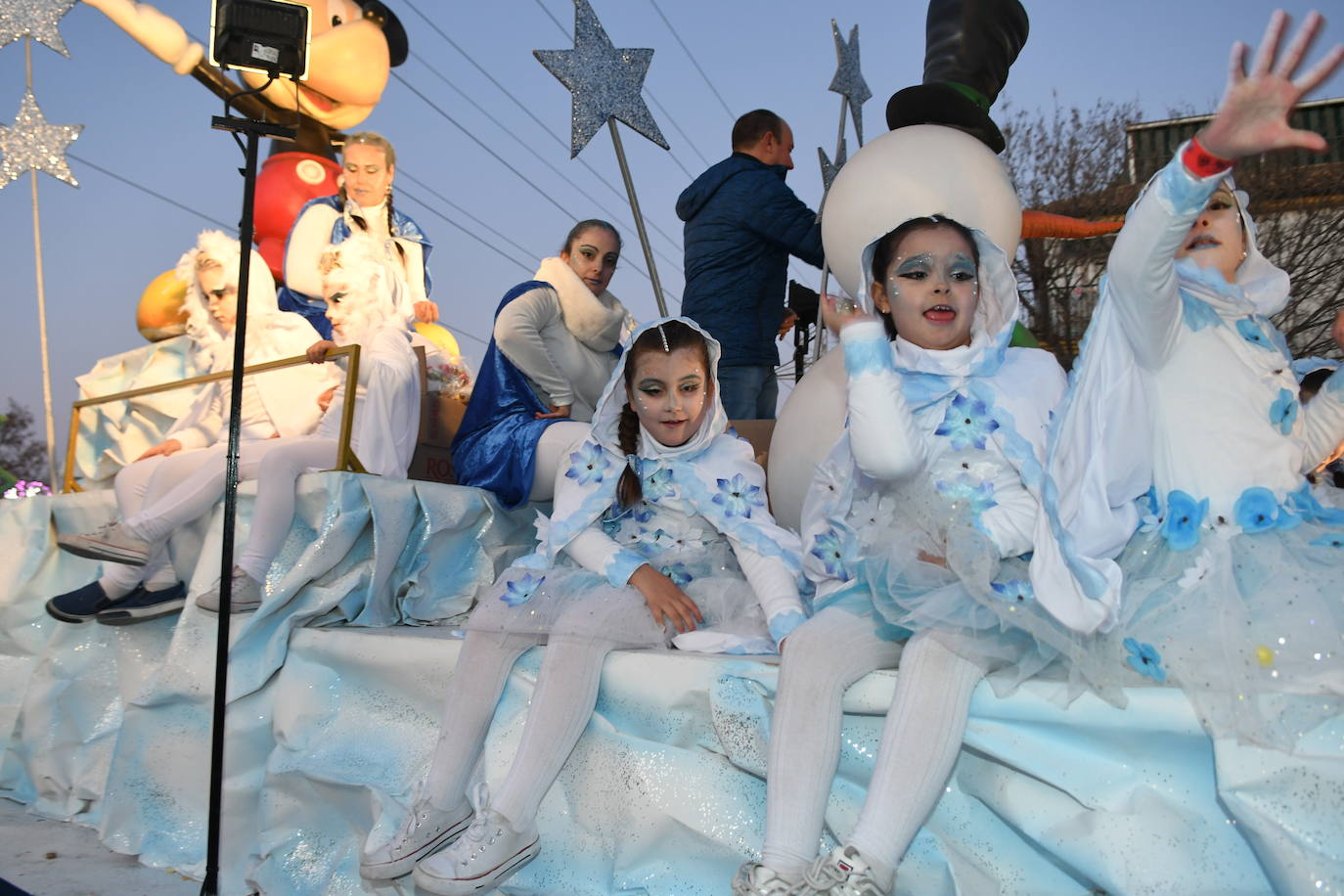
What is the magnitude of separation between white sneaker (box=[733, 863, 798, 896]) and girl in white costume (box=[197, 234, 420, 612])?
5.79 feet

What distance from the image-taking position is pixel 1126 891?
175 centimetres

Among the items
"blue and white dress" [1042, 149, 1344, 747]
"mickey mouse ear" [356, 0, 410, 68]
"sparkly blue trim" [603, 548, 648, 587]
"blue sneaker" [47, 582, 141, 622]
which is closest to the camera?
"blue and white dress" [1042, 149, 1344, 747]

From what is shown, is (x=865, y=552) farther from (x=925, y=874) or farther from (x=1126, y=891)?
(x=1126, y=891)

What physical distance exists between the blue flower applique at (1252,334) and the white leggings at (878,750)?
861 millimetres

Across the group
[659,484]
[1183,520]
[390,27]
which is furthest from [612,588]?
[390,27]

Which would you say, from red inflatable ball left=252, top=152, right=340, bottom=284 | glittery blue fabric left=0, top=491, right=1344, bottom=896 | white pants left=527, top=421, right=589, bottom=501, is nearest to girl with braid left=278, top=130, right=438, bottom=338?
red inflatable ball left=252, top=152, right=340, bottom=284

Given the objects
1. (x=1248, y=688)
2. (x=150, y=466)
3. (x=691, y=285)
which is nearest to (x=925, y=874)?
(x=1248, y=688)

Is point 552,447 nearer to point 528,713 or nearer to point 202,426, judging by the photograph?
point 528,713

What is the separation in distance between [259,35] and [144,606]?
71.6 inches

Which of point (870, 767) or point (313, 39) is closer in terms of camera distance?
point (870, 767)

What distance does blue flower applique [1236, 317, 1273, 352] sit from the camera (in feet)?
6.97

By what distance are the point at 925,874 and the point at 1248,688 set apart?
0.64 m

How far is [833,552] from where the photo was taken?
92.5 inches

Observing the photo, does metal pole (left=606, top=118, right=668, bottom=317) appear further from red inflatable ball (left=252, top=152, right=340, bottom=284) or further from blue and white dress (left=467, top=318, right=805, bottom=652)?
red inflatable ball (left=252, top=152, right=340, bottom=284)
